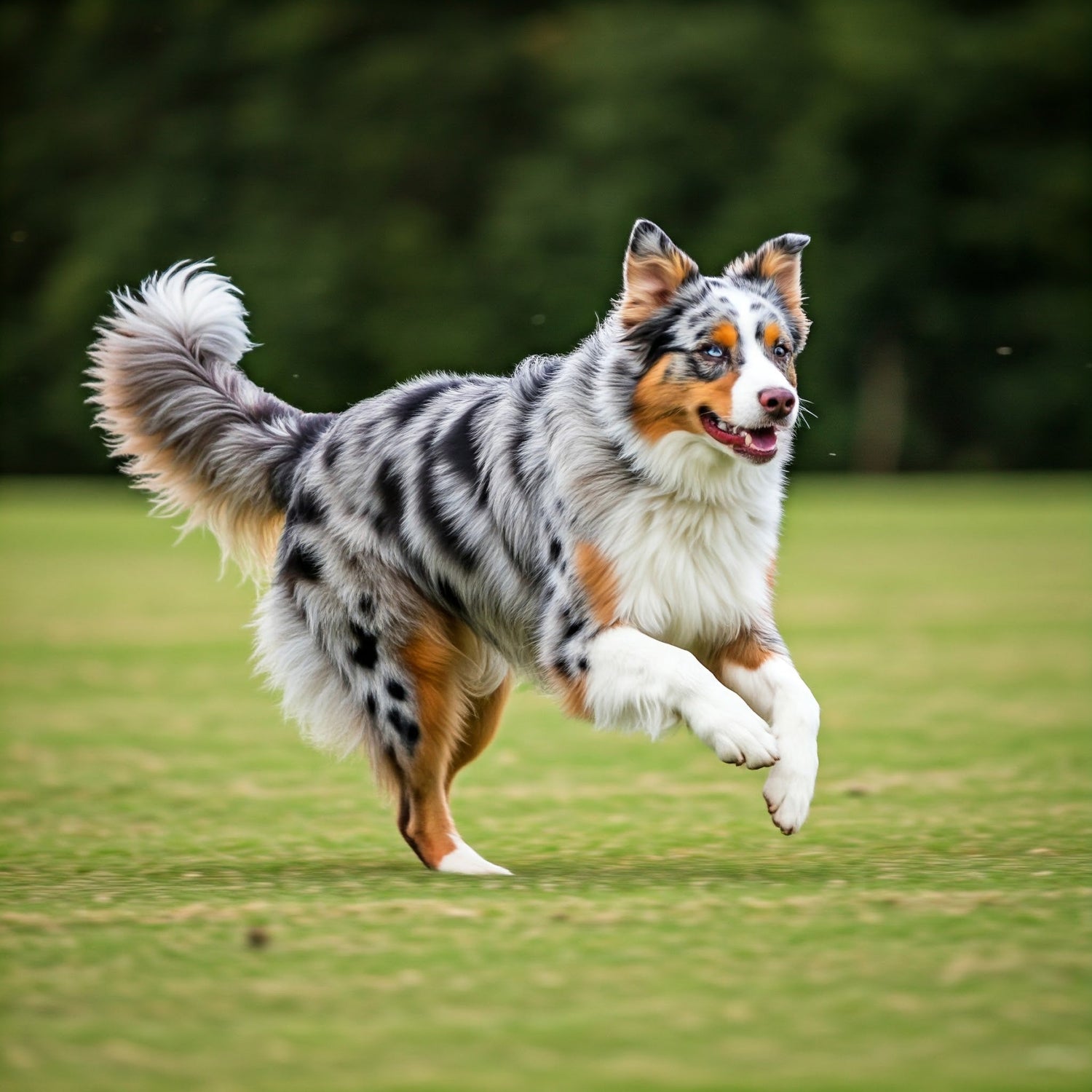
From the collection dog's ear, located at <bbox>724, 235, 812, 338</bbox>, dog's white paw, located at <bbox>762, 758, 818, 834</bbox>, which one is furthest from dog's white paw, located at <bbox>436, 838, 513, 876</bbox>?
dog's ear, located at <bbox>724, 235, 812, 338</bbox>

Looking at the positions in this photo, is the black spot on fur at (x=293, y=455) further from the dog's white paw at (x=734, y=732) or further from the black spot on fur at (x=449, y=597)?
the dog's white paw at (x=734, y=732)

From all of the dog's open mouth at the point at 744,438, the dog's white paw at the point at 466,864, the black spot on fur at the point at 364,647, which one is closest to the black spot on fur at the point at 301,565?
the black spot on fur at the point at 364,647

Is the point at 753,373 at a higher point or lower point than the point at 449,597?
higher

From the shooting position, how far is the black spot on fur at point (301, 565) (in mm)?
5836

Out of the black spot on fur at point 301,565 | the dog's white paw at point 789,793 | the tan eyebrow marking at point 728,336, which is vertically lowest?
the dog's white paw at point 789,793

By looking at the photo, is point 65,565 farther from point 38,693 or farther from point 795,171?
point 795,171

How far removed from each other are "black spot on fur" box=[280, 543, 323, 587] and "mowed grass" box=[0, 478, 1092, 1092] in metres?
0.93

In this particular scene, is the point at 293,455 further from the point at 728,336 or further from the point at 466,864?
the point at 728,336

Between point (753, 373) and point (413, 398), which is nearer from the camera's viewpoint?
point (753, 373)

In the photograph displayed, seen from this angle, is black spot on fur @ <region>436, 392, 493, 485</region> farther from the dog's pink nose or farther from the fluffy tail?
the dog's pink nose

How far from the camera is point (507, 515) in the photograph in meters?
5.57

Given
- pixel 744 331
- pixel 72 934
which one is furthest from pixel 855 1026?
pixel 744 331

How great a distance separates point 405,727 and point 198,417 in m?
1.49

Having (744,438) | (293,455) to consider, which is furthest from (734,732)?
(293,455)
